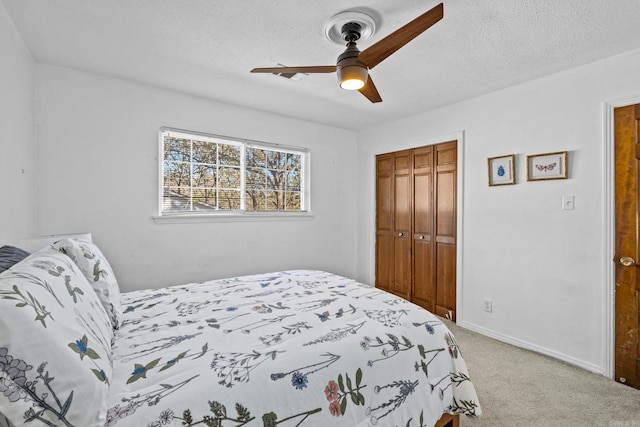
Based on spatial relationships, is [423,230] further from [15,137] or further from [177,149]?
[15,137]

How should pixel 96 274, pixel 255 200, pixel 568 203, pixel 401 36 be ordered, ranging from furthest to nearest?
pixel 255 200 < pixel 568 203 < pixel 401 36 < pixel 96 274

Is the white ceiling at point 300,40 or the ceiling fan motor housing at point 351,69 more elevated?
the white ceiling at point 300,40

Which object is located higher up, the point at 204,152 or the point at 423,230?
the point at 204,152

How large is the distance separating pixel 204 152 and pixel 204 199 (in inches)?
20.4

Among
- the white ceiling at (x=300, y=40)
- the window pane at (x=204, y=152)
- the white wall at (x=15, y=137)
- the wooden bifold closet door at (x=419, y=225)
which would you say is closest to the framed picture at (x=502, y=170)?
the wooden bifold closet door at (x=419, y=225)

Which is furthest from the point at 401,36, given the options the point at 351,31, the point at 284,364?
the point at 284,364

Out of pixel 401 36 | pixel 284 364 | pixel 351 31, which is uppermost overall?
pixel 351 31

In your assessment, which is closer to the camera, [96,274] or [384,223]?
[96,274]

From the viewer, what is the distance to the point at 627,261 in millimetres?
2254

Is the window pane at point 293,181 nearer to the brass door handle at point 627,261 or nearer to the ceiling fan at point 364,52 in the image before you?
the ceiling fan at point 364,52

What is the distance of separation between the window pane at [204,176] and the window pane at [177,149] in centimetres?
15

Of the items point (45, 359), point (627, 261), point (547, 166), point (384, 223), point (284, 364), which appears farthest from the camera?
point (384, 223)

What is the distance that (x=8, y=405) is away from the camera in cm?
68

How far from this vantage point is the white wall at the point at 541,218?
241 cm
